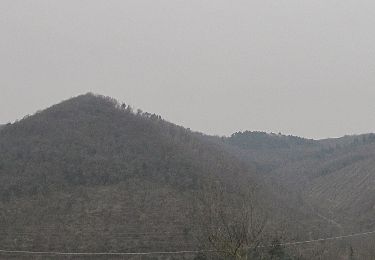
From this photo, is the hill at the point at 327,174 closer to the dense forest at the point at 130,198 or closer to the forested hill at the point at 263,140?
the forested hill at the point at 263,140

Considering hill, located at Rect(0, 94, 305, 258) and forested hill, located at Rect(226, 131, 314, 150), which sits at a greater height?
forested hill, located at Rect(226, 131, 314, 150)

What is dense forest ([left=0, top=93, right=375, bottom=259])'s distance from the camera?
28875 mm

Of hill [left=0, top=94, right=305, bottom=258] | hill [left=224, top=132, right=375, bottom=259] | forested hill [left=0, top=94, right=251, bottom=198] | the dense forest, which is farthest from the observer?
hill [left=224, top=132, right=375, bottom=259]

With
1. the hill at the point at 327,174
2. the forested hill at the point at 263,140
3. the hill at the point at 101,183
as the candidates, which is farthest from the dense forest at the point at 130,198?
the forested hill at the point at 263,140

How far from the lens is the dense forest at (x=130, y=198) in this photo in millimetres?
28875

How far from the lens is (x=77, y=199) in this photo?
35062 mm

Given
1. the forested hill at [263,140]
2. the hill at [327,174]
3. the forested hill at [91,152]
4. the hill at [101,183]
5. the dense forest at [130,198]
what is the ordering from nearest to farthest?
the dense forest at [130,198], the hill at [101,183], the forested hill at [91,152], the hill at [327,174], the forested hill at [263,140]

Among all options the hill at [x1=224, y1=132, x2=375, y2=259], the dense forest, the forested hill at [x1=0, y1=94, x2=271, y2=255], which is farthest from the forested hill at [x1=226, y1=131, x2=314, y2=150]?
the forested hill at [x1=0, y1=94, x2=271, y2=255]

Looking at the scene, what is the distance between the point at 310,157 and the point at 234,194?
76.4m

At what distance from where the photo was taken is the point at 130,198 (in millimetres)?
35688

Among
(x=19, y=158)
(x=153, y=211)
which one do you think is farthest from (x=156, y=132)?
(x=153, y=211)

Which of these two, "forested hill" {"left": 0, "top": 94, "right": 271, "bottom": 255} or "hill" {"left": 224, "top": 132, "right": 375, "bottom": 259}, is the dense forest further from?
"hill" {"left": 224, "top": 132, "right": 375, "bottom": 259}

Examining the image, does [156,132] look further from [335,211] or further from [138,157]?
[335,211]

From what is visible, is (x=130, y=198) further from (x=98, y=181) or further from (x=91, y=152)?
(x=91, y=152)
